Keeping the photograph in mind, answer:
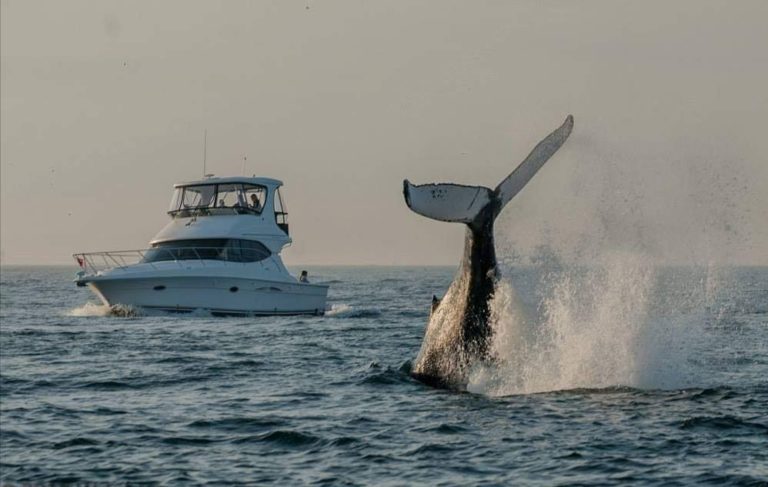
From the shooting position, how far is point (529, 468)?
11625mm

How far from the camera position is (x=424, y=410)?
15000 millimetres

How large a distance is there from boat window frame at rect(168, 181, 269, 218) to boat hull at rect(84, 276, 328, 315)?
3332 millimetres

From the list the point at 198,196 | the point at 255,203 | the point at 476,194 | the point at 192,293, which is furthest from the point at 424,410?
the point at 198,196

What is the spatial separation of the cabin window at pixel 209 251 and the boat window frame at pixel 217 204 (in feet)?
5.88

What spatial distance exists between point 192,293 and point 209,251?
6.52ft

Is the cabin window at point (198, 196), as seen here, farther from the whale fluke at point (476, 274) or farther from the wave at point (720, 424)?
the wave at point (720, 424)

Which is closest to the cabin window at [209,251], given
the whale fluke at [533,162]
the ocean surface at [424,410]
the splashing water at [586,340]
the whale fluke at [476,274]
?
the ocean surface at [424,410]

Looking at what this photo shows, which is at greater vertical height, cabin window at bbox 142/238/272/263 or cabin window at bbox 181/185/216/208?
cabin window at bbox 181/185/216/208

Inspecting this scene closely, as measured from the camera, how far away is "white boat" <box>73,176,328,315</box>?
3603 cm

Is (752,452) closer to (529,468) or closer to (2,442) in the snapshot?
(529,468)

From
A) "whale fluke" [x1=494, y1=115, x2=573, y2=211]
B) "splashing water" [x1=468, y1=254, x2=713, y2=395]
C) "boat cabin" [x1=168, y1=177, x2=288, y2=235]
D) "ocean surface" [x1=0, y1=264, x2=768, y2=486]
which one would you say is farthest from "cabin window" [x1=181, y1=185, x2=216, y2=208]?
"whale fluke" [x1=494, y1=115, x2=573, y2=211]

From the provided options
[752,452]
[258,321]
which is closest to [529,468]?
[752,452]

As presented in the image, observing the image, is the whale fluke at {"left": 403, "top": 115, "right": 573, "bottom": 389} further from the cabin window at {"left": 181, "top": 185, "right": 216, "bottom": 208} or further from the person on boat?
the cabin window at {"left": 181, "top": 185, "right": 216, "bottom": 208}

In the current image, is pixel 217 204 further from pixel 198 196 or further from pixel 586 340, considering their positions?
pixel 586 340
